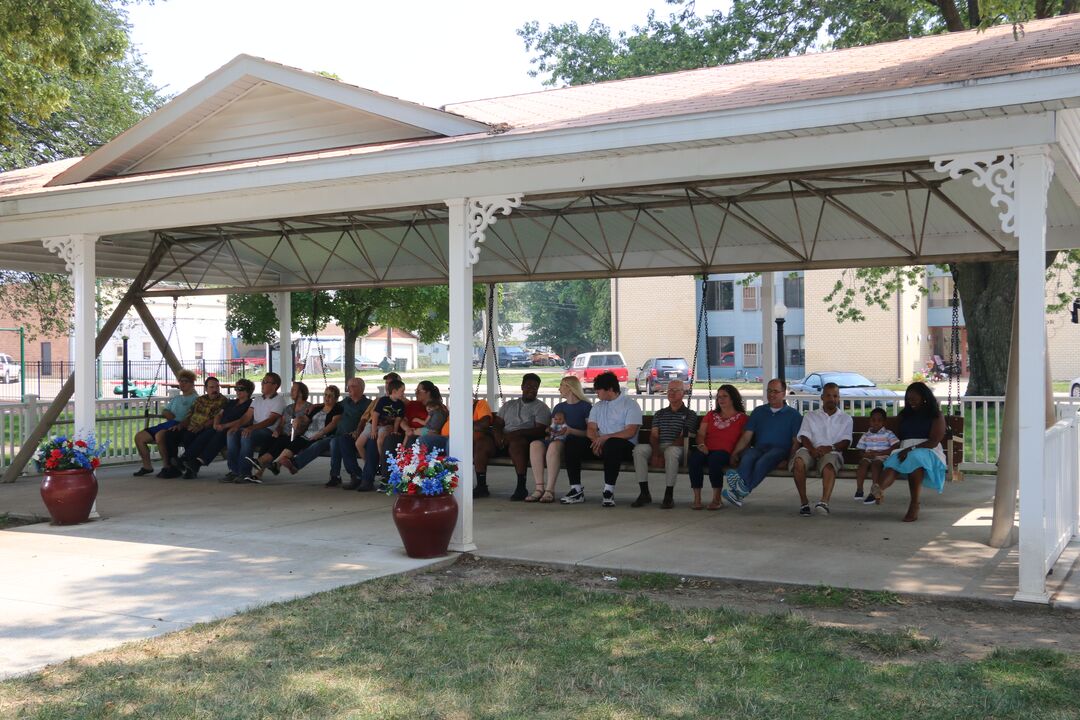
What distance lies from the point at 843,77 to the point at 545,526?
169 inches

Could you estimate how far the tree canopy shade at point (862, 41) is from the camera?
17.7m

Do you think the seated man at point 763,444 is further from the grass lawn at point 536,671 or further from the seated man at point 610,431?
the grass lawn at point 536,671

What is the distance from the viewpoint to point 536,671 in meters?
4.70

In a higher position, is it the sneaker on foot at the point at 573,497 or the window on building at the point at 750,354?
the window on building at the point at 750,354

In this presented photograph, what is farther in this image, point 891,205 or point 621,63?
point 621,63

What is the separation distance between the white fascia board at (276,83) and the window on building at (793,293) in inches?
1354

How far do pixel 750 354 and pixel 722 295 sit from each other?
2983 millimetres

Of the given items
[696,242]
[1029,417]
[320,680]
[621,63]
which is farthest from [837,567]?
[621,63]

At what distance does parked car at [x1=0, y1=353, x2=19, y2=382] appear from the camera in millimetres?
32156

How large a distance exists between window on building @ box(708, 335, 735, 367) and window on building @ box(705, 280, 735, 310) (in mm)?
1341

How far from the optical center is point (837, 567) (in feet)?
23.0

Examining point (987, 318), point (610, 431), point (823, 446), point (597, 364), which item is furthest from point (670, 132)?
point (597, 364)

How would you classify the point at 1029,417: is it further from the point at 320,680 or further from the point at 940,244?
the point at 940,244

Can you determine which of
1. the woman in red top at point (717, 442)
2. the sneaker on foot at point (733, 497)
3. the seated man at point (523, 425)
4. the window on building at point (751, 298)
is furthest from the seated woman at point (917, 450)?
the window on building at point (751, 298)
